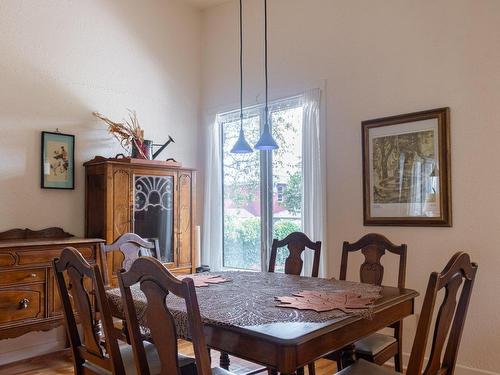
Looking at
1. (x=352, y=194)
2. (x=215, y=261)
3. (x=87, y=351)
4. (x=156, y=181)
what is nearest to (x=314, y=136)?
(x=352, y=194)

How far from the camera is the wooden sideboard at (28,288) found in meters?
2.80

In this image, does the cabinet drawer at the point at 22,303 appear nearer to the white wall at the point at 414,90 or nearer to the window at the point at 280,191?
the window at the point at 280,191

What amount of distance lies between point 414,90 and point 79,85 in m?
2.79

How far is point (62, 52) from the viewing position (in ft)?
12.0

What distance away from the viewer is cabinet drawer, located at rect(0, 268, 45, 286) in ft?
9.19

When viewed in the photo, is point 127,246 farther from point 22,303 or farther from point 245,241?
point 245,241

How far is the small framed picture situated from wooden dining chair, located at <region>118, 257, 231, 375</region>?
7.45 feet

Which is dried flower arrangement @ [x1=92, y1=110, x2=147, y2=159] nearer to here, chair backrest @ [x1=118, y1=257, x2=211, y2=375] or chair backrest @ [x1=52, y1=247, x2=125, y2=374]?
chair backrest @ [x1=52, y1=247, x2=125, y2=374]

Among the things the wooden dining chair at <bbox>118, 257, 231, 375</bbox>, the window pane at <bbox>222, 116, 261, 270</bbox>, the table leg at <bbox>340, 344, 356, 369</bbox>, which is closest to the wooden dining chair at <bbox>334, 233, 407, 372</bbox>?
the table leg at <bbox>340, 344, 356, 369</bbox>

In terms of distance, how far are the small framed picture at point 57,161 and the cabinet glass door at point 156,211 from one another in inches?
22.9

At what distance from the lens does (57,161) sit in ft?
11.7

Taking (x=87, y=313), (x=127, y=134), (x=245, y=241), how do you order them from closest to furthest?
(x=87, y=313), (x=127, y=134), (x=245, y=241)

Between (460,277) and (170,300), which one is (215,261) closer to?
(170,300)

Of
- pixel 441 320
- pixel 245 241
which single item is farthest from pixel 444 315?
pixel 245 241
